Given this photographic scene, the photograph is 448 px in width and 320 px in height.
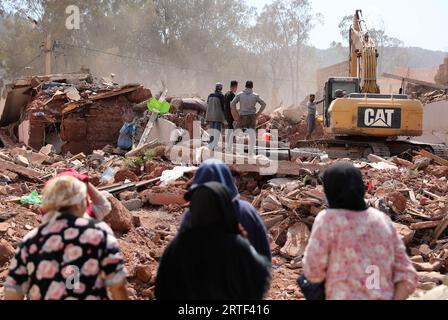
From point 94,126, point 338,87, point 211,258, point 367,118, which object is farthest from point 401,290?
point 94,126

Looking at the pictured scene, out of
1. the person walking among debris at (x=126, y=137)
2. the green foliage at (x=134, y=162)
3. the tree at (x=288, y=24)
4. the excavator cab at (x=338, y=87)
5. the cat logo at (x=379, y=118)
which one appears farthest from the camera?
the tree at (x=288, y=24)

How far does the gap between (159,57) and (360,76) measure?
36484mm

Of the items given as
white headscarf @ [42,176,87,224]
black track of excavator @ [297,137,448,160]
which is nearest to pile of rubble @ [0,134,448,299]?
black track of excavator @ [297,137,448,160]

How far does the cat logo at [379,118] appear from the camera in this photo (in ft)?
40.9

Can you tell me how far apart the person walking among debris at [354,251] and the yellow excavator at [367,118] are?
397 inches

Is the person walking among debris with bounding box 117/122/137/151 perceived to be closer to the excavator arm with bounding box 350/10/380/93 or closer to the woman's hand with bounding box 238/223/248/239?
the excavator arm with bounding box 350/10/380/93

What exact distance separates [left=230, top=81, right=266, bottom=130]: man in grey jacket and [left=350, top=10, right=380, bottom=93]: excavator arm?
18.5 feet

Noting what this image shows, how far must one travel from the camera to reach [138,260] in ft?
19.7

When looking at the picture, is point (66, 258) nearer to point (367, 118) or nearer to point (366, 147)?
point (367, 118)

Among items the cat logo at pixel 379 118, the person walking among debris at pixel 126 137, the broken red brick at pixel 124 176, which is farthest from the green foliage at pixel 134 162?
the cat logo at pixel 379 118

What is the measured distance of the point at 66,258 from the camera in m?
2.65

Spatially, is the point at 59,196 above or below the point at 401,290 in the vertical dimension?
above

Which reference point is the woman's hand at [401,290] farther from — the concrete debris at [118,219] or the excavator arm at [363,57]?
the excavator arm at [363,57]

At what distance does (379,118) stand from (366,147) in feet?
3.85
